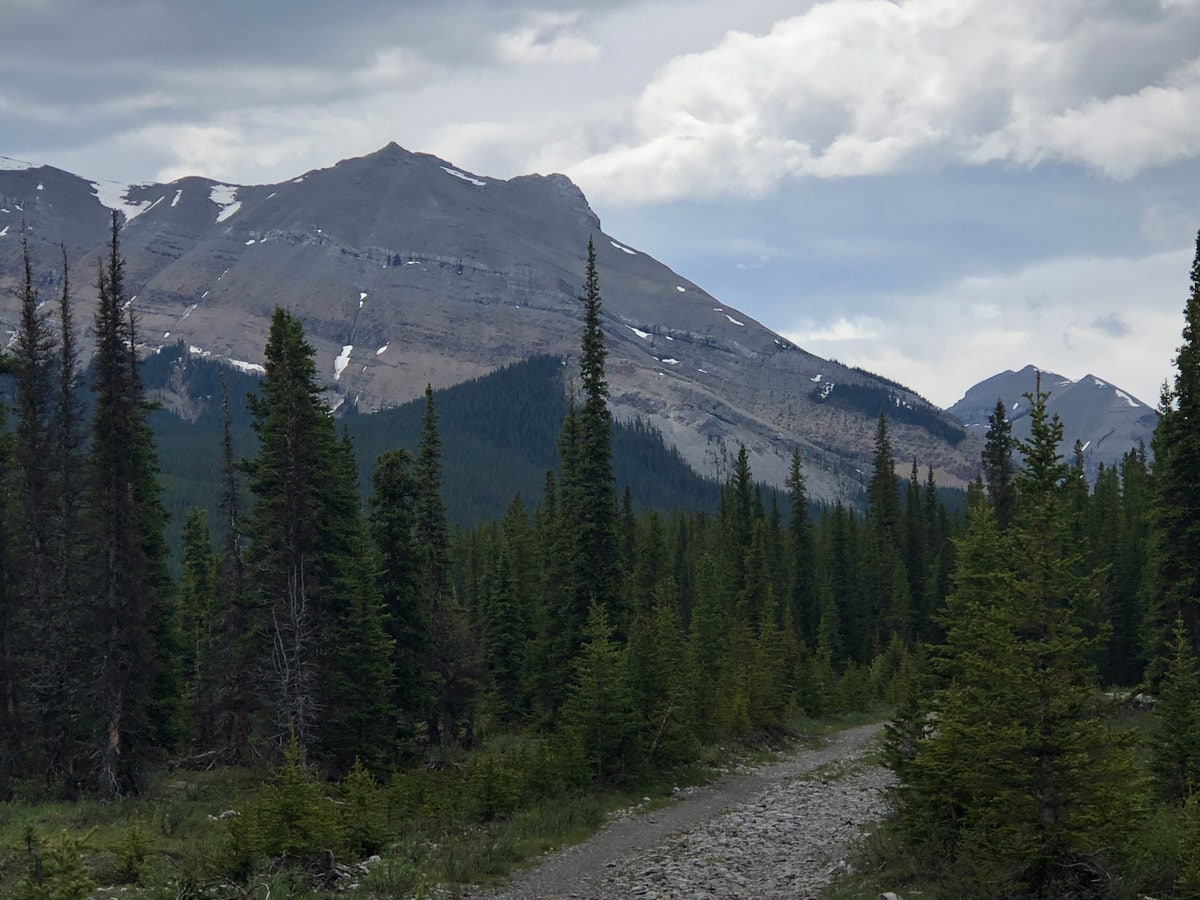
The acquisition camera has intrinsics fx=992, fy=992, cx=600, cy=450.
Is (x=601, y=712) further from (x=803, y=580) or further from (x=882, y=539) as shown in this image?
(x=882, y=539)

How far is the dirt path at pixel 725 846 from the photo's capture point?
1995 centimetres

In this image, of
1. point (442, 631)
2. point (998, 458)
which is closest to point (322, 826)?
point (442, 631)

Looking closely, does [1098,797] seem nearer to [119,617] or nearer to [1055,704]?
[1055,704]

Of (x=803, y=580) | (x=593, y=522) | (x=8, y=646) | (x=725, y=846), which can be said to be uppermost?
(x=593, y=522)

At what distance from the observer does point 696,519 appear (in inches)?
5246

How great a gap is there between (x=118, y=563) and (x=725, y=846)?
21.2 metres

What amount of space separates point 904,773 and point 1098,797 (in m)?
6.42

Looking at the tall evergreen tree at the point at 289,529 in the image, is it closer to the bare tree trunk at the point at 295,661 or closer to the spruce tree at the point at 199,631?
the bare tree trunk at the point at 295,661

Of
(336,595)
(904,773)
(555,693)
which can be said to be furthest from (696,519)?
(904,773)

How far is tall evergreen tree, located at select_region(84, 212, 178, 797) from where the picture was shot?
31.7m

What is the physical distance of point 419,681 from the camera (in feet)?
124

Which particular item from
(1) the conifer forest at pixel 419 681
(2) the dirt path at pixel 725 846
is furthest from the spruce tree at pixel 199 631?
(2) the dirt path at pixel 725 846

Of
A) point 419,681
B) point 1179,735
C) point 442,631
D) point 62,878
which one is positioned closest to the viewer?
point 62,878

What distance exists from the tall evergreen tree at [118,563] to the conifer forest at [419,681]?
11 cm
